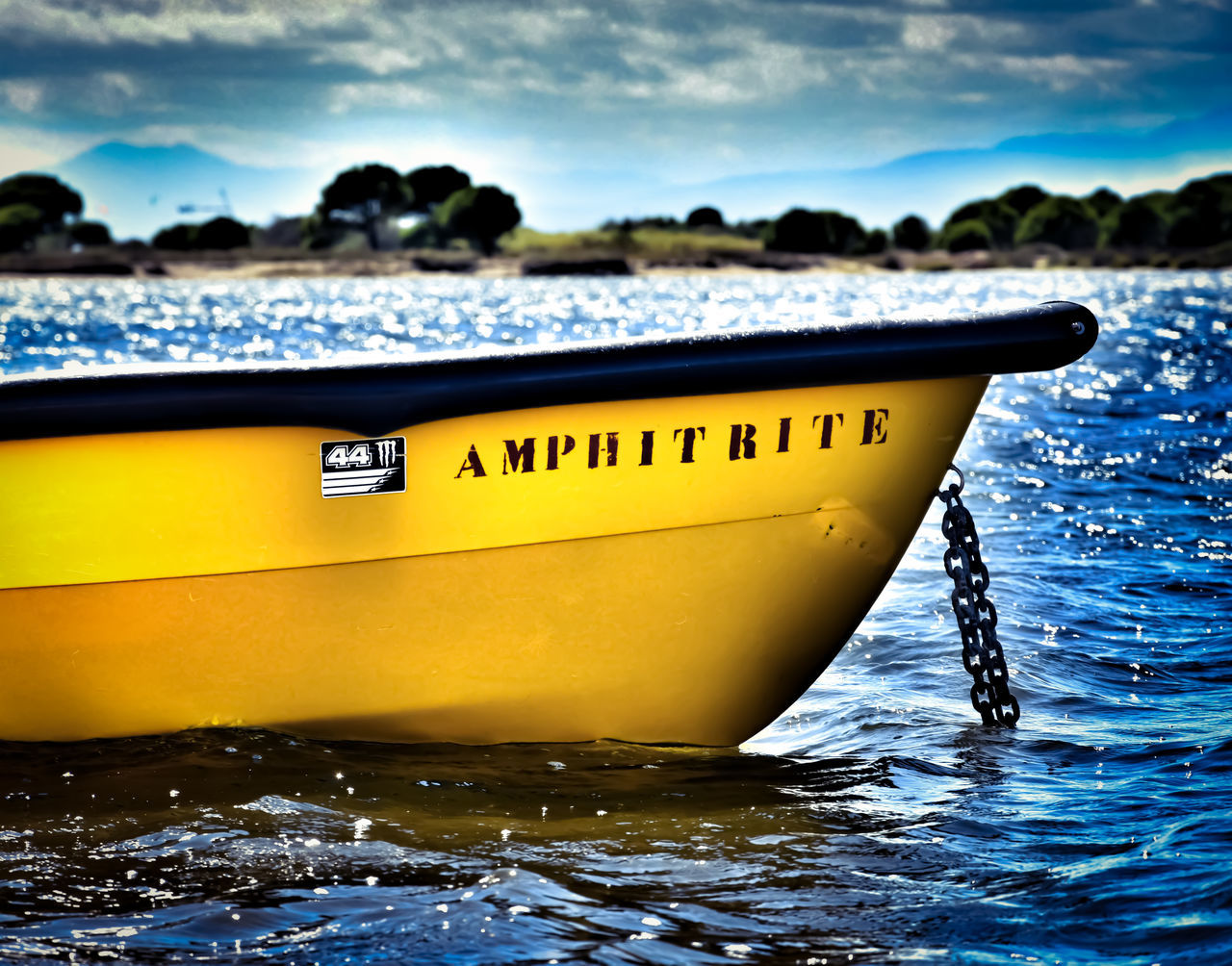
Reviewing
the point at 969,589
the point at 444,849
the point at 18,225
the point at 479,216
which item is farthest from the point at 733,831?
the point at 18,225

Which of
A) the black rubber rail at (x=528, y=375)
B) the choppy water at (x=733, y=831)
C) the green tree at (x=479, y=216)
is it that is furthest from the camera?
the green tree at (x=479, y=216)

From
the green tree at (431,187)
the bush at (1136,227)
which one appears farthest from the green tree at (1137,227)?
the green tree at (431,187)

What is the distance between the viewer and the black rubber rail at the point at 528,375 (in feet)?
11.6

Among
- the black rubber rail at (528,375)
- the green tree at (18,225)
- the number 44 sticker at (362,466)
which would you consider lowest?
the number 44 sticker at (362,466)

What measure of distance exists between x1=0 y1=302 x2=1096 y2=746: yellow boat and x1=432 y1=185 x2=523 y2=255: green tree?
11626cm

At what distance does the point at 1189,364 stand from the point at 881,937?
21.8 meters

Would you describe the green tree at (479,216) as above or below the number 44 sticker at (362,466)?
above

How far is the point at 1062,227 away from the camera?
131250mm

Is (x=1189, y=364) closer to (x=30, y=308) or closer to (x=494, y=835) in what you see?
(x=494, y=835)

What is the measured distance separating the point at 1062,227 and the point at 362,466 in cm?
13986

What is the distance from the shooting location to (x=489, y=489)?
12.8 ft

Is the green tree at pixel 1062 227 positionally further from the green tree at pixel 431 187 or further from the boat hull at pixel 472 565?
the boat hull at pixel 472 565

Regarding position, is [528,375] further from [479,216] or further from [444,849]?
[479,216]

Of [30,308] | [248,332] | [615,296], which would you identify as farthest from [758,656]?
[615,296]
